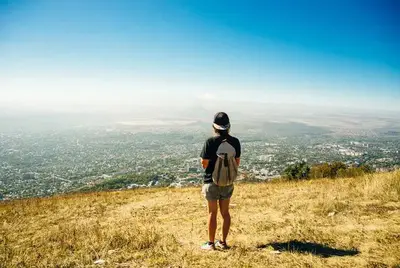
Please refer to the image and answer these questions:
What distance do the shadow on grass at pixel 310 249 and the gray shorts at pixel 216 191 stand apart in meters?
1.33

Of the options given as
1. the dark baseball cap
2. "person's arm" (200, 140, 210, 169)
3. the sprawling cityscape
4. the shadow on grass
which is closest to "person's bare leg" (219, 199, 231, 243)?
"person's arm" (200, 140, 210, 169)

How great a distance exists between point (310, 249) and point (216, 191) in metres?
1.95

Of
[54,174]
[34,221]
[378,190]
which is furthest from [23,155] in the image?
[378,190]

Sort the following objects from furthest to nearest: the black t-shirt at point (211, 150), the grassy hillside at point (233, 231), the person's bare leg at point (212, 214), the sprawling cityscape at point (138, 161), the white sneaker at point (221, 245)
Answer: the sprawling cityscape at point (138, 161) < the white sneaker at point (221, 245) < the person's bare leg at point (212, 214) < the grassy hillside at point (233, 231) < the black t-shirt at point (211, 150)

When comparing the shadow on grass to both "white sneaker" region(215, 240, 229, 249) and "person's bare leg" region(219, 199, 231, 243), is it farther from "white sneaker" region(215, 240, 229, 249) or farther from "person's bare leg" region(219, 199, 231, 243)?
"person's bare leg" region(219, 199, 231, 243)

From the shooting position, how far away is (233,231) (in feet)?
18.4

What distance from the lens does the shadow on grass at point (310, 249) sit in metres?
4.17

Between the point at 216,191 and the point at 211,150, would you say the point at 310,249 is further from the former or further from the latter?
the point at 211,150

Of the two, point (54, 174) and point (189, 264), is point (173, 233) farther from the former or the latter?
point (54, 174)

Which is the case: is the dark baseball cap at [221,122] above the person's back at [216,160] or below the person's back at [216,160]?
above

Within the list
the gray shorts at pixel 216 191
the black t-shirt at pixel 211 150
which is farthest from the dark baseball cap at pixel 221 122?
the gray shorts at pixel 216 191

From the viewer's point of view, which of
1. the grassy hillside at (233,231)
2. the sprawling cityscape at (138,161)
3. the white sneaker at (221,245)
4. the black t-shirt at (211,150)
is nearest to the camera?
the black t-shirt at (211,150)

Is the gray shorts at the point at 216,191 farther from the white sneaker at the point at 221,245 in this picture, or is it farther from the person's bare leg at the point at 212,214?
the white sneaker at the point at 221,245

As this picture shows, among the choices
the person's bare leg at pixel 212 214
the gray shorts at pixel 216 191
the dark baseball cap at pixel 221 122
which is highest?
the dark baseball cap at pixel 221 122
